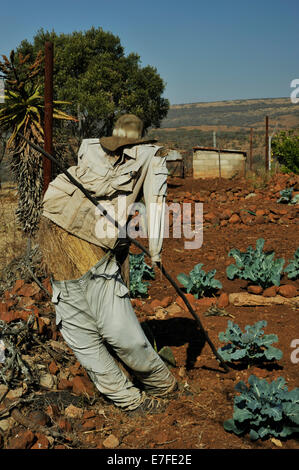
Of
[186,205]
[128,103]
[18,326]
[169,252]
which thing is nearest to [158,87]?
[128,103]

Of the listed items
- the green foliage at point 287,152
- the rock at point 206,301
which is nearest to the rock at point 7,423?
the rock at point 206,301

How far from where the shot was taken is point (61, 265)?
3.29 metres

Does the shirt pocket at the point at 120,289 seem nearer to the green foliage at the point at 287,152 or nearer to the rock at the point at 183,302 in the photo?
the rock at the point at 183,302

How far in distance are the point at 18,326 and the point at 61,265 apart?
1.39 metres

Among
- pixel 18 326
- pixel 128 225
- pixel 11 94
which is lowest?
pixel 18 326

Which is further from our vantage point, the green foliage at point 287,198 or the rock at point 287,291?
the green foliage at point 287,198

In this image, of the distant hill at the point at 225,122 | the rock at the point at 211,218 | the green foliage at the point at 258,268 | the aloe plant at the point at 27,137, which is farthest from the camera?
the distant hill at the point at 225,122

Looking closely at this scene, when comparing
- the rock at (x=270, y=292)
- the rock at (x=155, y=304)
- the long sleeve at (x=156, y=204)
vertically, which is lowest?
the rock at (x=155, y=304)

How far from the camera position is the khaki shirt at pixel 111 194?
3164 millimetres

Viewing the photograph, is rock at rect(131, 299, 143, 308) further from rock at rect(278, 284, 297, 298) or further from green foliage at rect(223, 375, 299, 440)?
green foliage at rect(223, 375, 299, 440)

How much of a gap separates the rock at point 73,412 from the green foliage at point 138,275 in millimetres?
2255

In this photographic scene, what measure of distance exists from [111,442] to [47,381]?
0.91 meters

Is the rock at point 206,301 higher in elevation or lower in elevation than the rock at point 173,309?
higher
